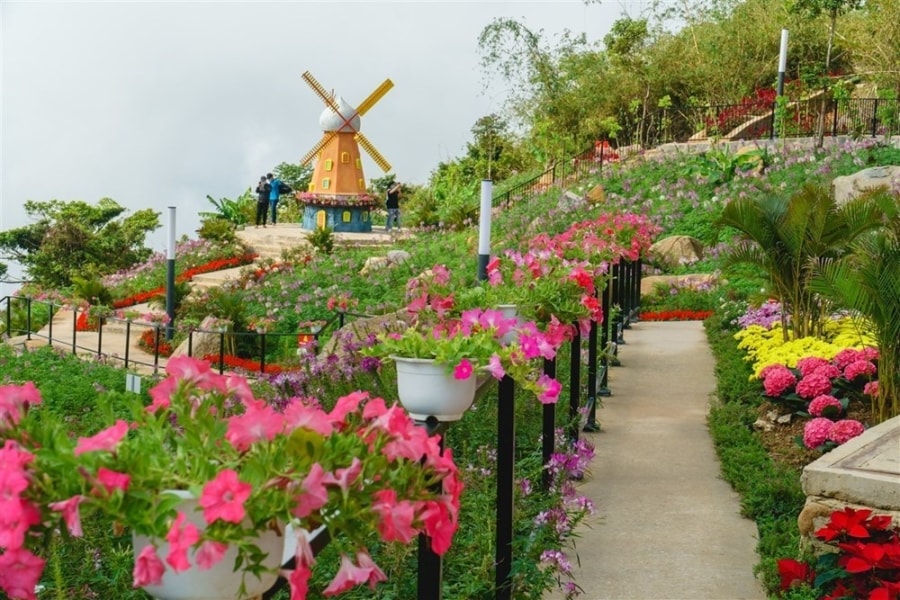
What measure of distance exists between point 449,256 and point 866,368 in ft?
38.4

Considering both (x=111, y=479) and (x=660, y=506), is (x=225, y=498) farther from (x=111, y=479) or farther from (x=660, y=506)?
(x=660, y=506)

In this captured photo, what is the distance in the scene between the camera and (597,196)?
21.1m

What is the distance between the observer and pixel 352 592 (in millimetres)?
3594

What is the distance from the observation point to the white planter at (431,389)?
3.03 metres

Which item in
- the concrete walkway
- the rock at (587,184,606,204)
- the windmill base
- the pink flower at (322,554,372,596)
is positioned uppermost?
the rock at (587,184,606,204)

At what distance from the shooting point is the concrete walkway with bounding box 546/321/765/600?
4.58 metres

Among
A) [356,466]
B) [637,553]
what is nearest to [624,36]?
[637,553]

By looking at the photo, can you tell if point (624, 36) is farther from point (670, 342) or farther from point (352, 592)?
point (352, 592)

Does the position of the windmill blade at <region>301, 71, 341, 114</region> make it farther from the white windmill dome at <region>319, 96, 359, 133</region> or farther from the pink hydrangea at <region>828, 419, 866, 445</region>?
the pink hydrangea at <region>828, 419, 866, 445</region>

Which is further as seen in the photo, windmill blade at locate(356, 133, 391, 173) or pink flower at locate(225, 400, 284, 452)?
windmill blade at locate(356, 133, 391, 173)

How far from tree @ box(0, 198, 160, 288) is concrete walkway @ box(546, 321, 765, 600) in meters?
19.9

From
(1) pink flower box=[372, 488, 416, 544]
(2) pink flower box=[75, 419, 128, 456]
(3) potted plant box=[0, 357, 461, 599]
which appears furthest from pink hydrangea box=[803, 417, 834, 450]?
(2) pink flower box=[75, 419, 128, 456]

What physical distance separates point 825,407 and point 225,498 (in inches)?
250

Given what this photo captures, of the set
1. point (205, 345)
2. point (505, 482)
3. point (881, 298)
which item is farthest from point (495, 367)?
point (205, 345)
